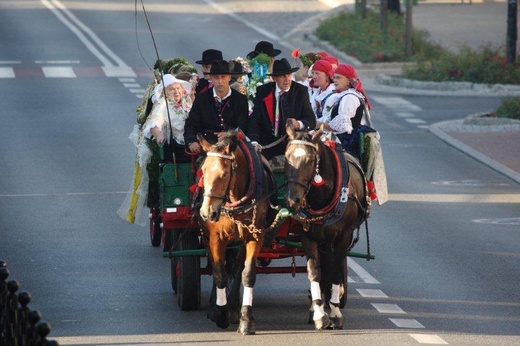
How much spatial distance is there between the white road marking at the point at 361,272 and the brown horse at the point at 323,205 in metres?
2.36

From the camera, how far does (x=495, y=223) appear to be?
22141 mm

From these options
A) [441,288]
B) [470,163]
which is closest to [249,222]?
[441,288]

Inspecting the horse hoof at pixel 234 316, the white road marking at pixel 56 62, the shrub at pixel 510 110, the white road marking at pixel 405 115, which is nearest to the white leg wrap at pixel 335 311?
the horse hoof at pixel 234 316

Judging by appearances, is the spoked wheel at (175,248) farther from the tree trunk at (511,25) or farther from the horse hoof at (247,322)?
the tree trunk at (511,25)

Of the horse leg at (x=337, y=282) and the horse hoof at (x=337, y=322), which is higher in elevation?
the horse leg at (x=337, y=282)

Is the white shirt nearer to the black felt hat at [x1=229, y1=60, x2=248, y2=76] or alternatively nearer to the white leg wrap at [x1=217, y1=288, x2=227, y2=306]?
the black felt hat at [x1=229, y1=60, x2=248, y2=76]

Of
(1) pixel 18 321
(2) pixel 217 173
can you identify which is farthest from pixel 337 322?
(1) pixel 18 321

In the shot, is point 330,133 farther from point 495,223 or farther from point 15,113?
point 15,113

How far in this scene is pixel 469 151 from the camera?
2962 cm

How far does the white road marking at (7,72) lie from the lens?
41.6 metres

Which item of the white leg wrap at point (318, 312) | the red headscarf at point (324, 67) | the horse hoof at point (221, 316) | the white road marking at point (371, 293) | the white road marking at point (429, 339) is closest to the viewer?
the white road marking at point (429, 339)

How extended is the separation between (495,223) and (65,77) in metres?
21.4

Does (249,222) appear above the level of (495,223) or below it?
above

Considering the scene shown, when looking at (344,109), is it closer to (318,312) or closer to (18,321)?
(318,312)
